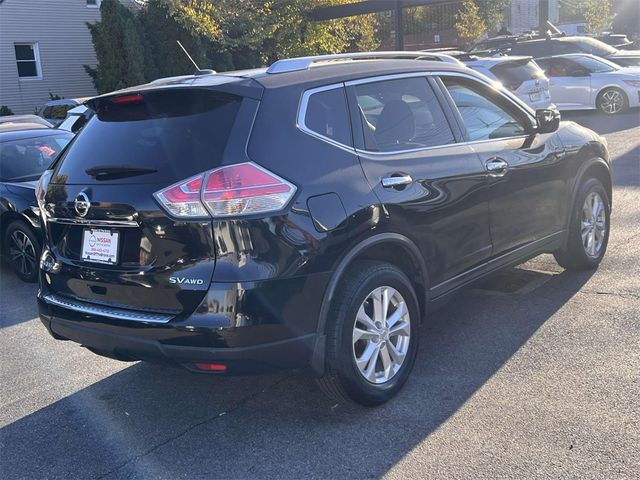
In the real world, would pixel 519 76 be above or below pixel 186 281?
above

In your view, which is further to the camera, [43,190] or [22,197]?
[22,197]

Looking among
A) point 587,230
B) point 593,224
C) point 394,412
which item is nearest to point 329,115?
point 394,412

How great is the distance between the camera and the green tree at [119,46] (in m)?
22.7

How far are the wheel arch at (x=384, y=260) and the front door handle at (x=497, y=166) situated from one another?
0.92 meters

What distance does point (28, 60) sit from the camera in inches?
1080

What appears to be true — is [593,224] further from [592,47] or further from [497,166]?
[592,47]

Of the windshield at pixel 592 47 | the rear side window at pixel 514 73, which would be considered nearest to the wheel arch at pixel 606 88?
the windshield at pixel 592 47

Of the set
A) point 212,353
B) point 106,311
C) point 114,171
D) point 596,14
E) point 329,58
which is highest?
point 596,14

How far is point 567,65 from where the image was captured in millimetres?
17062

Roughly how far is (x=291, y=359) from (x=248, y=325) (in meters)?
0.31

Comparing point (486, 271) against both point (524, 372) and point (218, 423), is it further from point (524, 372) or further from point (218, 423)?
point (218, 423)

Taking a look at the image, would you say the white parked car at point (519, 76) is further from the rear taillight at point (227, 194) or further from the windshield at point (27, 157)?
the rear taillight at point (227, 194)

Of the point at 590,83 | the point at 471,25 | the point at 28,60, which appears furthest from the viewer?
the point at 471,25

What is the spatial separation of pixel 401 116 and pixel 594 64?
14.1 metres
